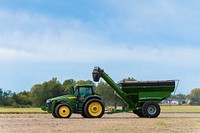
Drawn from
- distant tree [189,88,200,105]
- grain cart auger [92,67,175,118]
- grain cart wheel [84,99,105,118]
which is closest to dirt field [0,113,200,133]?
grain cart wheel [84,99,105,118]

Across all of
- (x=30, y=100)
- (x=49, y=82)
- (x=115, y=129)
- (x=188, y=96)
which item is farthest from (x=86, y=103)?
(x=188, y=96)

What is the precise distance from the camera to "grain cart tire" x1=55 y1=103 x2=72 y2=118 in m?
26.7

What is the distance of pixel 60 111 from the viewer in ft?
87.8

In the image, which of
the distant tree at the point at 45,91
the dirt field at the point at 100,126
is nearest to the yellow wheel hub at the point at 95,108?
the dirt field at the point at 100,126

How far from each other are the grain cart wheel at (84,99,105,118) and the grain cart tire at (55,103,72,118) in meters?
1.08

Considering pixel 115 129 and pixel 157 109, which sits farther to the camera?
pixel 157 109

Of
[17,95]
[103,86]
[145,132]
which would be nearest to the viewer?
[145,132]

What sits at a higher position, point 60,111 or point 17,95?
point 17,95

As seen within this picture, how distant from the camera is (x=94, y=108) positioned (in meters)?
26.8

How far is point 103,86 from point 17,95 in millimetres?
29772

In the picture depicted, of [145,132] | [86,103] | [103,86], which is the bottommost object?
[145,132]

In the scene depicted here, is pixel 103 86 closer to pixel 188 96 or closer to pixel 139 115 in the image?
pixel 139 115

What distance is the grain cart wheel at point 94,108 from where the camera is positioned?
26.7 metres

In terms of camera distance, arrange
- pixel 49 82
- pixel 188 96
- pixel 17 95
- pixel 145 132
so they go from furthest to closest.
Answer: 1. pixel 188 96
2. pixel 17 95
3. pixel 49 82
4. pixel 145 132
